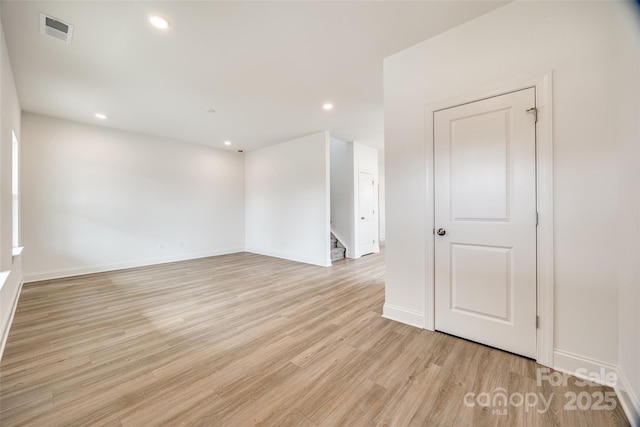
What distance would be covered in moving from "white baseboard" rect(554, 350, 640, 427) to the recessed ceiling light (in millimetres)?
4064

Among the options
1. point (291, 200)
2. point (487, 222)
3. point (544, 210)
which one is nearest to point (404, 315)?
point (487, 222)

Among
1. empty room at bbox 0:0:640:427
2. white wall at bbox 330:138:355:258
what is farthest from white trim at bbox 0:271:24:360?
white wall at bbox 330:138:355:258

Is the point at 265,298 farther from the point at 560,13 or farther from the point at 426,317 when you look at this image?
the point at 560,13

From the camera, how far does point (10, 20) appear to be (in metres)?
2.07

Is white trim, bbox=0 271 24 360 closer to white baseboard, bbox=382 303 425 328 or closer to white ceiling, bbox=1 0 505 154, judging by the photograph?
white ceiling, bbox=1 0 505 154

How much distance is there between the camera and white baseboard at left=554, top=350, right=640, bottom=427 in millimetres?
1368

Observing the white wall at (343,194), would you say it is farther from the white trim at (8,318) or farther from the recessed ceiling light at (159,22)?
the white trim at (8,318)

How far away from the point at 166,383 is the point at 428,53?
11.6 ft

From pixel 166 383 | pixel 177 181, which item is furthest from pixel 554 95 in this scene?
pixel 177 181

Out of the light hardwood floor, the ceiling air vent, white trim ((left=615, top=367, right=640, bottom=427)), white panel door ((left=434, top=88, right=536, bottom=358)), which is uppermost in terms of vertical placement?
the ceiling air vent

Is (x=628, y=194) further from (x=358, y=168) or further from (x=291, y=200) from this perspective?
(x=291, y=200)

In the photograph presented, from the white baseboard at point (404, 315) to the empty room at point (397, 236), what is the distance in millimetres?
21

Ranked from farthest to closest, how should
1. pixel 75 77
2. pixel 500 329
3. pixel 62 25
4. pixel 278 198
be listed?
pixel 278 198 < pixel 75 77 < pixel 62 25 < pixel 500 329

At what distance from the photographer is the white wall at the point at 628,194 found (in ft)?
4.50
